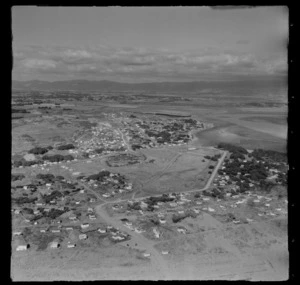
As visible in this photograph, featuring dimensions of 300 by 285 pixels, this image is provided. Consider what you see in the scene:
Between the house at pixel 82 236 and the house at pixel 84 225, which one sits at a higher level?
the house at pixel 84 225

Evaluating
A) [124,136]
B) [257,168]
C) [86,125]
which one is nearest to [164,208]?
[257,168]

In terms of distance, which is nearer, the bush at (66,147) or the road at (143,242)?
the road at (143,242)

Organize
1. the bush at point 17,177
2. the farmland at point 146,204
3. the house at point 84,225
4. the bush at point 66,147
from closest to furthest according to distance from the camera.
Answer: the farmland at point 146,204 → the house at point 84,225 → the bush at point 17,177 → the bush at point 66,147

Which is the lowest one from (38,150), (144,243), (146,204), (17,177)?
(144,243)

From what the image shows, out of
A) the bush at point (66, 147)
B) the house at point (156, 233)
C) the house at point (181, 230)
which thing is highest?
the bush at point (66, 147)

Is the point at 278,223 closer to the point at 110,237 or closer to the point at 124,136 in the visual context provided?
the point at 110,237

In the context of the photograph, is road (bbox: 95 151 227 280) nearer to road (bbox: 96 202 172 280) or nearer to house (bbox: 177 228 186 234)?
road (bbox: 96 202 172 280)

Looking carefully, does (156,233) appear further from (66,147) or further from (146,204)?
(66,147)

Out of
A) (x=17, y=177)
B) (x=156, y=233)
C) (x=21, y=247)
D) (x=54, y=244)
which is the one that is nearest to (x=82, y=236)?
(x=54, y=244)

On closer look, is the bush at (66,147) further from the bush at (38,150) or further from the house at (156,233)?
the house at (156,233)

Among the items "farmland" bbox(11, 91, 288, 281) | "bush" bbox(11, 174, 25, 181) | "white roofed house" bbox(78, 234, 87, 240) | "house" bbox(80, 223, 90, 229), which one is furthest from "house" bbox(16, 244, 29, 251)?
"bush" bbox(11, 174, 25, 181)

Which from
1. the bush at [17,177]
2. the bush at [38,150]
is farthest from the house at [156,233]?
the bush at [38,150]
